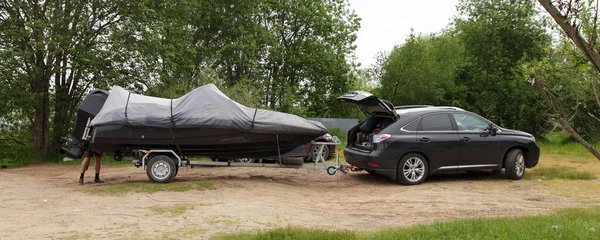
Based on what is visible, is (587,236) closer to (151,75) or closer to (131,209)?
(131,209)

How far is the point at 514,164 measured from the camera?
Result: 1063 centimetres

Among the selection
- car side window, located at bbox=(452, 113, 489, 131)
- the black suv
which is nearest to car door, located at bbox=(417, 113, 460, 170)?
the black suv

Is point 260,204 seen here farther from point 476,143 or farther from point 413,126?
point 476,143

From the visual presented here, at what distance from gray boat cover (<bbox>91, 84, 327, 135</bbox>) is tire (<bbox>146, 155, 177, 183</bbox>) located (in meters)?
0.72

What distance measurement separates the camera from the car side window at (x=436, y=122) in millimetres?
10266

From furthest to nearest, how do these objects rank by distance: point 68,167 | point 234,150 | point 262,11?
1. point 262,11
2. point 68,167
3. point 234,150

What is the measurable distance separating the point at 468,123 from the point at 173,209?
6.71 meters

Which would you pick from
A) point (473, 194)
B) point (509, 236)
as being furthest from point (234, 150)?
point (509, 236)

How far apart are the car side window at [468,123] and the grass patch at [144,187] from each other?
18.1ft

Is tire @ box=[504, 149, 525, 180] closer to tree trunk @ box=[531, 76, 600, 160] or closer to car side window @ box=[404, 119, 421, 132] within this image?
car side window @ box=[404, 119, 421, 132]

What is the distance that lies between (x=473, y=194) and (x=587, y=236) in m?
4.03

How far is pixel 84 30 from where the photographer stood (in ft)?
55.8

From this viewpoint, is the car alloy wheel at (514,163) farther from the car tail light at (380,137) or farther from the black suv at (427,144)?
the car tail light at (380,137)

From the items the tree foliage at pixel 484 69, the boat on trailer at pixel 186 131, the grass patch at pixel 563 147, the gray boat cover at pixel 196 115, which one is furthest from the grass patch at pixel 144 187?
the tree foliage at pixel 484 69
